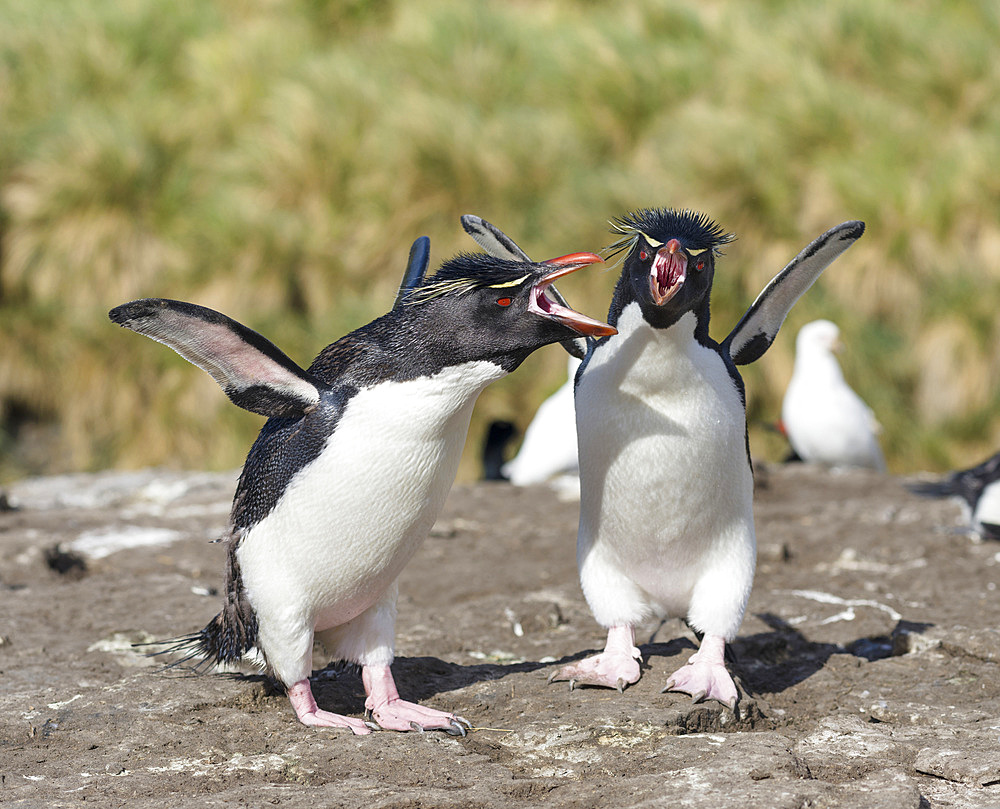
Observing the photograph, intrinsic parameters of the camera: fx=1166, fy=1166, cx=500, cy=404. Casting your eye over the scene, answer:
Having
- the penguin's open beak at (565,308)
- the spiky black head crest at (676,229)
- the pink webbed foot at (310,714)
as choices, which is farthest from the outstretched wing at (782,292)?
the pink webbed foot at (310,714)

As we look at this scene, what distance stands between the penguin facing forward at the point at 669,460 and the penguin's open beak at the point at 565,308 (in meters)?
0.29

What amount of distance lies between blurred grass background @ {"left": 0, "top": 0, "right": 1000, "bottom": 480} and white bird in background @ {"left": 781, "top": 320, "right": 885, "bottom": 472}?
147 centimetres

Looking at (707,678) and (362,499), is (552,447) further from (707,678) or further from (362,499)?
(362,499)

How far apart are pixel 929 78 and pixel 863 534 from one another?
6434 millimetres

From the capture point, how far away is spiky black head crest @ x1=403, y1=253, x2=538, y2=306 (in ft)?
8.92

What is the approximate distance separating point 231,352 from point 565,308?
79cm

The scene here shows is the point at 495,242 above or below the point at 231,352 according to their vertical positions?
above

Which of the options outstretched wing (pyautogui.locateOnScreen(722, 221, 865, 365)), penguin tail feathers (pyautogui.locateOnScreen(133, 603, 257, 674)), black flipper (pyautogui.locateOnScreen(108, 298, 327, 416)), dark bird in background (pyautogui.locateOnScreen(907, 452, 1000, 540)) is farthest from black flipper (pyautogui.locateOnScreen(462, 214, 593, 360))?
dark bird in background (pyautogui.locateOnScreen(907, 452, 1000, 540))

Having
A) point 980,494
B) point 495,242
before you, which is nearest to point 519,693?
point 495,242

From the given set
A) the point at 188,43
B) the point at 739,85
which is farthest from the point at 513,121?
the point at 188,43

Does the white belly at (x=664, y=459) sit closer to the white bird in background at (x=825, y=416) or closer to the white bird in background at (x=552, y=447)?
the white bird in background at (x=552, y=447)

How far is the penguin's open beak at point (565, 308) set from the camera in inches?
103

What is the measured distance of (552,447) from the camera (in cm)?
726

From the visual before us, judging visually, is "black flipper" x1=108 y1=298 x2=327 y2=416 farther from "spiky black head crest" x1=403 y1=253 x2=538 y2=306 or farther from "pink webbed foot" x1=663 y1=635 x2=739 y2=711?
"pink webbed foot" x1=663 y1=635 x2=739 y2=711
